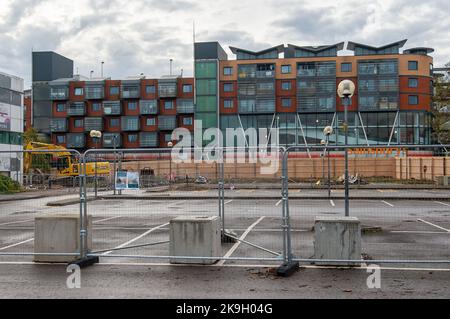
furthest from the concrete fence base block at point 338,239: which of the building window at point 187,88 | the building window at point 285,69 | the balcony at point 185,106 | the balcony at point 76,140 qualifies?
the balcony at point 76,140

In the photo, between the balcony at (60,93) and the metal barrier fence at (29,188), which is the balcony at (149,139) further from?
the metal barrier fence at (29,188)

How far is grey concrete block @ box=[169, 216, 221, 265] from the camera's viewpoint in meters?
9.52

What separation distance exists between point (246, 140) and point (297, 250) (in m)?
70.0

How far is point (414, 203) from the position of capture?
42.0ft

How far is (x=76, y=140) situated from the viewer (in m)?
91.9

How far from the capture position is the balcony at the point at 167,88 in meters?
89.8

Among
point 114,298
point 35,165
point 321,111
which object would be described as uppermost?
point 321,111

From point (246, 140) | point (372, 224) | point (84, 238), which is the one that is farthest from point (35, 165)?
point (246, 140)

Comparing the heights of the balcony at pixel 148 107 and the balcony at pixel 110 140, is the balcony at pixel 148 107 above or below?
above

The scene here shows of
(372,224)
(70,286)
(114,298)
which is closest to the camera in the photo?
(114,298)

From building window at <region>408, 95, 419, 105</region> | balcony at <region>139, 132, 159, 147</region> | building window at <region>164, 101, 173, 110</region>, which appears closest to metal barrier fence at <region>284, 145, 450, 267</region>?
building window at <region>408, 95, 419, 105</region>

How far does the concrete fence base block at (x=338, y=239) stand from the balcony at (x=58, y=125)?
290 ft

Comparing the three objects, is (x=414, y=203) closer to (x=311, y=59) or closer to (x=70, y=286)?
(x=70, y=286)

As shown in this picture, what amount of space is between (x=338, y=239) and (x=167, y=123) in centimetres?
8179
